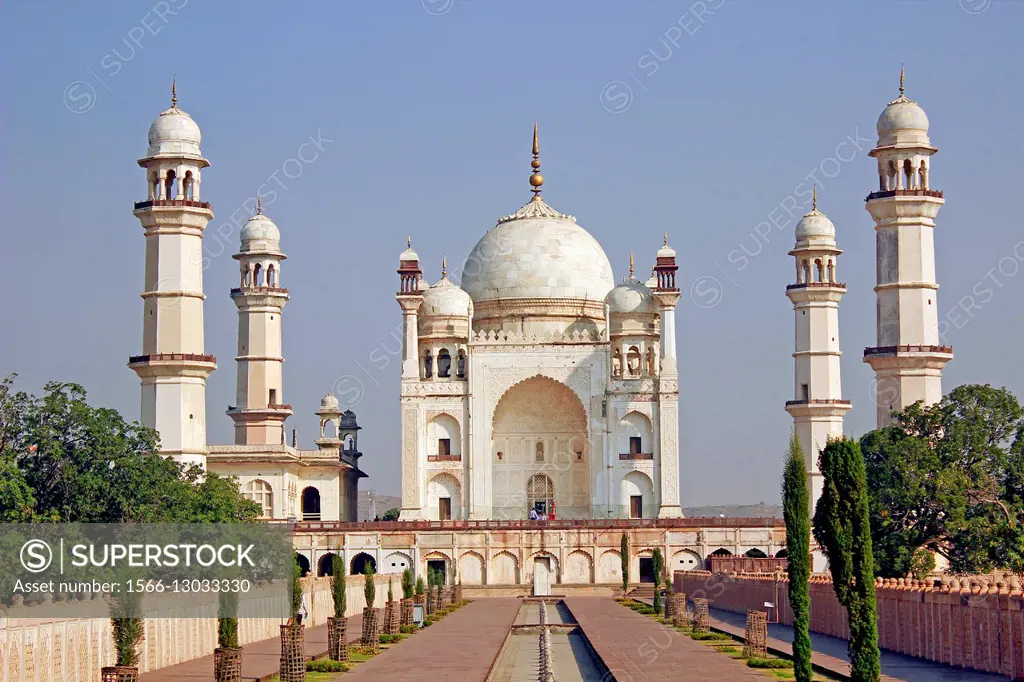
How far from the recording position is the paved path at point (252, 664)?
1881 centimetres

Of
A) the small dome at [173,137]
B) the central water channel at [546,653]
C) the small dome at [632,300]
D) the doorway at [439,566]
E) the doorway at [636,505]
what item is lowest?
the central water channel at [546,653]

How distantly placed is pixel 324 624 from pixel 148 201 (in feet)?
44.5

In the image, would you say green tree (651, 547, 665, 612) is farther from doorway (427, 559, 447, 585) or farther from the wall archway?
doorway (427, 559, 447, 585)

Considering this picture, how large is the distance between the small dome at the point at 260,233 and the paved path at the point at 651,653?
822 inches

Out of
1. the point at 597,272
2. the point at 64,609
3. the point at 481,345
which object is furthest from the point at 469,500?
the point at 64,609

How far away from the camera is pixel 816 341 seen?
4619 centimetres

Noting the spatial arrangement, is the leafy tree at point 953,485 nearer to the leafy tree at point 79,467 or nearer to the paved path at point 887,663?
the paved path at point 887,663

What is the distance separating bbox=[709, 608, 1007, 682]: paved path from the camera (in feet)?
60.7

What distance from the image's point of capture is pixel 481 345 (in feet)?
155

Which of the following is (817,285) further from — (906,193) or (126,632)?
(126,632)

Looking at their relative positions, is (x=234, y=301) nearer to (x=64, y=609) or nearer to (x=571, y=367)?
(x=571, y=367)

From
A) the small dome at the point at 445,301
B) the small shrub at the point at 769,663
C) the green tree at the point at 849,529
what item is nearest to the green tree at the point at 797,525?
the green tree at the point at 849,529

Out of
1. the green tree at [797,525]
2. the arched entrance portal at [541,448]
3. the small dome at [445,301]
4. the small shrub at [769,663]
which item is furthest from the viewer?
the small dome at [445,301]

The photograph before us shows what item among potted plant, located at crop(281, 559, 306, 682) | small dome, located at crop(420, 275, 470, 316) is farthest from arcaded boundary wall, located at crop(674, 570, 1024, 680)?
small dome, located at crop(420, 275, 470, 316)
